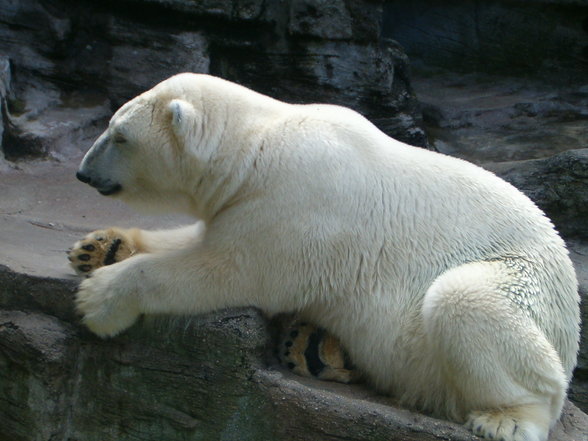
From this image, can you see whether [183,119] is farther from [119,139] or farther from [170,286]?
[170,286]

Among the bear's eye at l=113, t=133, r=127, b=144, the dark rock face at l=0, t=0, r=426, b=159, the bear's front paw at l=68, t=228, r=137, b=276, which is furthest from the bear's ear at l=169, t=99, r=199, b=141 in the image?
the dark rock face at l=0, t=0, r=426, b=159

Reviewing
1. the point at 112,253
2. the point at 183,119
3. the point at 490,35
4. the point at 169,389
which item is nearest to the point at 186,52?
the point at 112,253

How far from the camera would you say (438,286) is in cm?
316

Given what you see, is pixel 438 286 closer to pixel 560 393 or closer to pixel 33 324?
pixel 560 393

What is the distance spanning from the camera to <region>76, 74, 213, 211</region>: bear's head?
3.36m

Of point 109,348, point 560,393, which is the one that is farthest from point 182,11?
point 560,393

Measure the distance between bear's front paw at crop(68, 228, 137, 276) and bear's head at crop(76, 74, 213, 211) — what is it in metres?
0.24

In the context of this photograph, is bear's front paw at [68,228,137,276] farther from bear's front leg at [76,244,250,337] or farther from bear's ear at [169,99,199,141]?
bear's ear at [169,99,199,141]

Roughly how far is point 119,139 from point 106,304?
0.73 m

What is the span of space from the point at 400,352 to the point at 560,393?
2.17 feet

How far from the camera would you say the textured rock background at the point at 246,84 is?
3350 mm

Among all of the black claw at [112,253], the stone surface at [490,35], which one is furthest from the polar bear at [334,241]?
the stone surface at [490,35]

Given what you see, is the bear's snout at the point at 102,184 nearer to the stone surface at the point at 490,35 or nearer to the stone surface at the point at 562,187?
the stone surface at the point at 562,187

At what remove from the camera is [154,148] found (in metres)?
3.40
